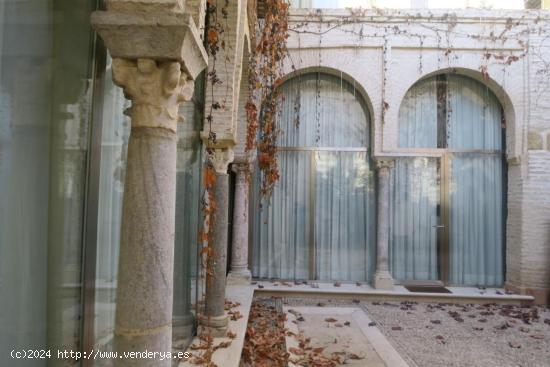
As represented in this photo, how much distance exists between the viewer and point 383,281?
22.7ft

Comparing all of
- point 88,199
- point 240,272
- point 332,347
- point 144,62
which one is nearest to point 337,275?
point 240,272

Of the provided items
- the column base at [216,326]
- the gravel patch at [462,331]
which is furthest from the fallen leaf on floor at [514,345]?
the column base at [216,326]

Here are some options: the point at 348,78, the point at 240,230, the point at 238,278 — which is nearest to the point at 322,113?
the point at 348,78

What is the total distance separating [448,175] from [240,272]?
4297mm

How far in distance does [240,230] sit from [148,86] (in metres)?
5.21

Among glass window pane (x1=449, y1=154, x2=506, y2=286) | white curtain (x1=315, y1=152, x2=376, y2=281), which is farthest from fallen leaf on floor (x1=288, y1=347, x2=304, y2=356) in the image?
glass window pane (x1=449, y1=154, x2=506, y2=286)

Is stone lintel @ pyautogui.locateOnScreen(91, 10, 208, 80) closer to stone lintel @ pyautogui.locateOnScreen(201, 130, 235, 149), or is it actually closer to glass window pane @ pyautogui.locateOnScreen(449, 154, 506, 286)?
stone lintel @ pyautogui.locateOnScreen(201, 130, 235, 149)

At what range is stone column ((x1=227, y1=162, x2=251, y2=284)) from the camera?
6.65m

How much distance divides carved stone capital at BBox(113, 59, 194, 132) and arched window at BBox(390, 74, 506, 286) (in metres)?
6.39

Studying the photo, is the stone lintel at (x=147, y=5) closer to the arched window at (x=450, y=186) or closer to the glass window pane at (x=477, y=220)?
the arched window at (x=450, y=186)

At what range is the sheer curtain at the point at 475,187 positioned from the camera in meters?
7.41

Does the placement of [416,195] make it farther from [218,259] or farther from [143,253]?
[143,253]

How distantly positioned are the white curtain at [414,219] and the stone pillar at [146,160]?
641 cm

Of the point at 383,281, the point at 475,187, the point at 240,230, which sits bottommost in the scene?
the point at 383,281
